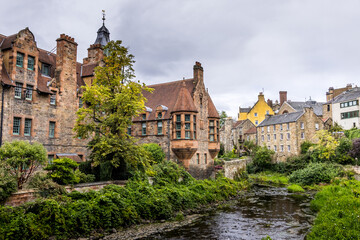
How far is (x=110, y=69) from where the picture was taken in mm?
23094

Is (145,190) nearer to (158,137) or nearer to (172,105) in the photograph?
(158,137)

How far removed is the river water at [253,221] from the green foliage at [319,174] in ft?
32.8

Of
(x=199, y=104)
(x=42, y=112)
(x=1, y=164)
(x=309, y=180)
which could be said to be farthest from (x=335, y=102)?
(x=1, y=164)

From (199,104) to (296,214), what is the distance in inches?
645

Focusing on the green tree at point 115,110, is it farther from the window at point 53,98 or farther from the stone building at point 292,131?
the stone building at point 292,131

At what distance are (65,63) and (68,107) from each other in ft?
13.2

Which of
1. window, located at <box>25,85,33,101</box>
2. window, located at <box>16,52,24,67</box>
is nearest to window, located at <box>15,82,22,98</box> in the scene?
window, located at <box>25,85,33,101</box>

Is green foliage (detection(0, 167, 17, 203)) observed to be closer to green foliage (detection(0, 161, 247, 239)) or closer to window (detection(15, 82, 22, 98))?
green foliage (detection(0, 161, 247, 239))

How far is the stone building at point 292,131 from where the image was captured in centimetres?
5028

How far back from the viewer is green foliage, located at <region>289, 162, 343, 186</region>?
38094 millimetres

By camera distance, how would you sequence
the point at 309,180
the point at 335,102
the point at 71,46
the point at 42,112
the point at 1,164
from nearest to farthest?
the point at 1,164
the point at 42,112
the point at 71,46
the point at 309,180
the point at 335,102

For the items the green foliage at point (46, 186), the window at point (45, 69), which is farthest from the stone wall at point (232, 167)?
the green foliage at point (46, 186)

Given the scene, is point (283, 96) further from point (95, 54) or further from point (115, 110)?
point (115, 110)

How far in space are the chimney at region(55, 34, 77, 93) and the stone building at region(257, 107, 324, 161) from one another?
124 ft
